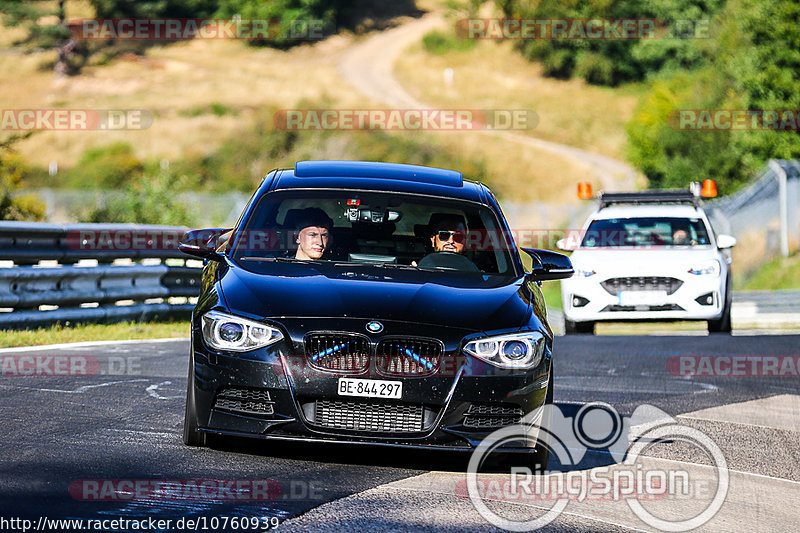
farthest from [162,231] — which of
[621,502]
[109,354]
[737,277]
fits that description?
[737,277]

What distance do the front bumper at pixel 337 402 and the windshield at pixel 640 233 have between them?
36.4 feet

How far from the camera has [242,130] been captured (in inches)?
2844

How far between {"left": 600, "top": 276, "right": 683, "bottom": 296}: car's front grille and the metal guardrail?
5353 mm

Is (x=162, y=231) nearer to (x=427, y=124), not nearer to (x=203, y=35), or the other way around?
(x=427, y=124)

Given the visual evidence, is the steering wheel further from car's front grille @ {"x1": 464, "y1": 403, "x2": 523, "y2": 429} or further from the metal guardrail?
the metal guardrail

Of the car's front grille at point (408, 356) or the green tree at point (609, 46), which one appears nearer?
the car's front grille at point (408, 356)

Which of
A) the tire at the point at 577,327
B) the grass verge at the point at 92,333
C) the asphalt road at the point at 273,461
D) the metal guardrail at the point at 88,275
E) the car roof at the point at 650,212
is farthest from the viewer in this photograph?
the car roof at the point at 650,212

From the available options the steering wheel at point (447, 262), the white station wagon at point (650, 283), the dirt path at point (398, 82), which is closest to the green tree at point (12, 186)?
the white station wagon at point (650, 283)

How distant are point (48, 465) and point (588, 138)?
256 ft

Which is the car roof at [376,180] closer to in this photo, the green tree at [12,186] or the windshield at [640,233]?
the windshield at [640,233]

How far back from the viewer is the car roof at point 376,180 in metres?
8.21

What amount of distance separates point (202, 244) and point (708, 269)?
10.1 metres

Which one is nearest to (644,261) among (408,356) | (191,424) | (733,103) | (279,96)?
(408,356)

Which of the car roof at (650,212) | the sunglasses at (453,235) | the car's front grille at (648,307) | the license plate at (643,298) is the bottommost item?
the car's front grille at (648,307)
